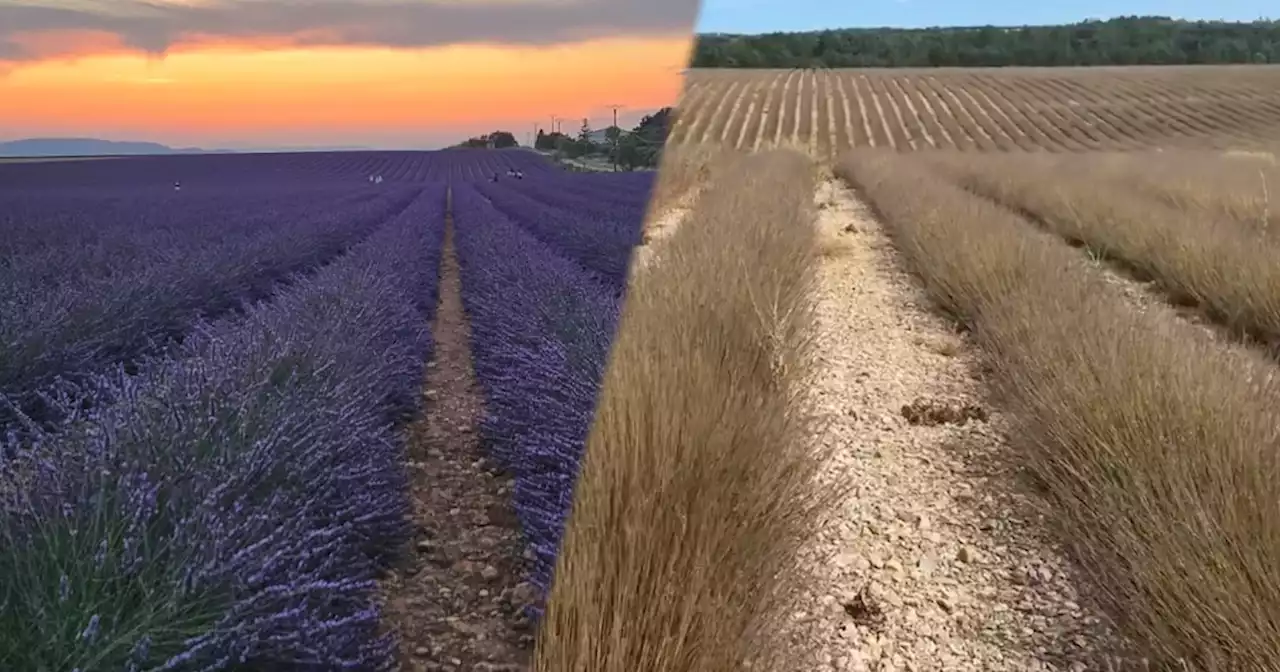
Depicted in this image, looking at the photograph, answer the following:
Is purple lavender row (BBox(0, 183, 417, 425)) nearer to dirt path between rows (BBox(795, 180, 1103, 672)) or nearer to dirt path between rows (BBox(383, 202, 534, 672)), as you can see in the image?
dirt path between rows (BBox(383, 202, 534, 672))

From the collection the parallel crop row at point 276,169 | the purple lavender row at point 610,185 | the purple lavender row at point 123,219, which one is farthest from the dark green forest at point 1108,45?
the purple lavender row at point 123,219

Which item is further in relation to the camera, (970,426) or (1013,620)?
(970,426)

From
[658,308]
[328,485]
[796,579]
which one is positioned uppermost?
[658,308]

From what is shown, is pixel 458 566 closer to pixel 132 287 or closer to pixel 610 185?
pixel 132 287

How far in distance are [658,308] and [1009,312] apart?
2.38 m

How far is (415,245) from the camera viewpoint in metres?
8.81

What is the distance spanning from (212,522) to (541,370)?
5.49 ft

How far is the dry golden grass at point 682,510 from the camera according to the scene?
1612 mm

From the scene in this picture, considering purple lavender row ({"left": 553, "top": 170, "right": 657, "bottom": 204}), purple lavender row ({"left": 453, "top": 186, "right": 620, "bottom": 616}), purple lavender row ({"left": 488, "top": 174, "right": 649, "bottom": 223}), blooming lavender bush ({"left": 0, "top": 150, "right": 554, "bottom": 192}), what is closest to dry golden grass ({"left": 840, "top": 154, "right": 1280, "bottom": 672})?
purple lavender row ({"left": 453, "top": 186, "right": 620, "bottom": 616})

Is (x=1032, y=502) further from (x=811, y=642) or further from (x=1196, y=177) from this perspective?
(x=1196, y=177)

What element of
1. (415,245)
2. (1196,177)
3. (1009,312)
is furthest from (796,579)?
(1196,177)

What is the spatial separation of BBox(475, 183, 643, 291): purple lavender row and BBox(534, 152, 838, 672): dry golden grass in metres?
1.69

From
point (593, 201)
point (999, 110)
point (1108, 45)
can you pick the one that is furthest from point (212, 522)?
point (1108, 45)

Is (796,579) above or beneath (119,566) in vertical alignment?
beneath
